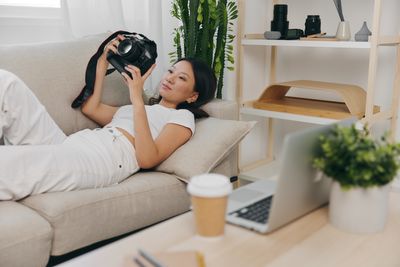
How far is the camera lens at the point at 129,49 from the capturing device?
1851 millimetres

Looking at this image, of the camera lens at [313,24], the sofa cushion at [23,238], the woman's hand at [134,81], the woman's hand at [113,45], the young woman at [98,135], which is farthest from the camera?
the camera lens at [313,24]

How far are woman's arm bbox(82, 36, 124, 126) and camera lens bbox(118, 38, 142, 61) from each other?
96 millimetres

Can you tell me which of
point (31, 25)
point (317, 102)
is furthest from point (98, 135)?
point (317, 102)

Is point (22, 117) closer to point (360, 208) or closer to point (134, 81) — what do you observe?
point (134, 81)

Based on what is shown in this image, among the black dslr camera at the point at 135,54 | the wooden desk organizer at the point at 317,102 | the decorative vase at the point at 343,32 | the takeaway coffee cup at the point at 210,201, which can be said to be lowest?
the wooden desk organizer at the point at 317,102

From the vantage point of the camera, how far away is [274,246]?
0.92 metres

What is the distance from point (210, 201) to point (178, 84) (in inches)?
45.9

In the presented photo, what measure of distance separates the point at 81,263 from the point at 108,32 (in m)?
1.53

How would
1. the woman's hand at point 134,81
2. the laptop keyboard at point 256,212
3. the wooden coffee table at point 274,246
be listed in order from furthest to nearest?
the woman's hand at point 134,81 < the laptop keyboard at point 256,212 < the wooden coffee table at point 274,246

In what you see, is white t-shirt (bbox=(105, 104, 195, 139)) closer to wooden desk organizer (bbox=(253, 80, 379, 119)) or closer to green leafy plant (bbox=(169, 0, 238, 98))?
green leafy plant (bbox=(169, 0, 238, 98))

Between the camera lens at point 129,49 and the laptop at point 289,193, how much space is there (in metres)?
0.90

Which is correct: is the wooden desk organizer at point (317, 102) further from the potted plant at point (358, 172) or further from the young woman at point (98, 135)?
the potted plant at point (358, 172)

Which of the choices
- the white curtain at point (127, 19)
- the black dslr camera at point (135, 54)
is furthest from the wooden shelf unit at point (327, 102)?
the black dslr camera at point (135, 54)

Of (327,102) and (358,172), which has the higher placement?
(358,172)
